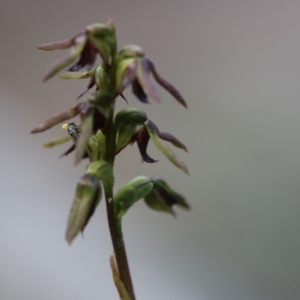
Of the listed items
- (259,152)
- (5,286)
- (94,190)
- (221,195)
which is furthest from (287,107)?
(5,286)

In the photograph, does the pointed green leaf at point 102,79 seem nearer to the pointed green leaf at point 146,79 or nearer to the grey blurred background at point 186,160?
the pointed green leaf at point 146,79

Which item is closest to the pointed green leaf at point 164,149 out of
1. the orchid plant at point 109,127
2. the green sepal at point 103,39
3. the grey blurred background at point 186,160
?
the orchid plant at point 109,127

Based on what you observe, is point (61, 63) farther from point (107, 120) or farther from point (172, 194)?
point (172, 194)

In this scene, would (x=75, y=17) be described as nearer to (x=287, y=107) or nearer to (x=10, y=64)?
(x=10, y=64)

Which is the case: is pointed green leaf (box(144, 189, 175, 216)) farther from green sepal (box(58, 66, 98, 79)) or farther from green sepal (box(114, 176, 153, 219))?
green sepal (box(58, 66, 98, 79))

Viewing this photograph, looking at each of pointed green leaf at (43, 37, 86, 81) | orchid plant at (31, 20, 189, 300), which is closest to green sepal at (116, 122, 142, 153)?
orchid plant at (31, 20, 189, 300)

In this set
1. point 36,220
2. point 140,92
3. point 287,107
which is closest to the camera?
point 140,92
